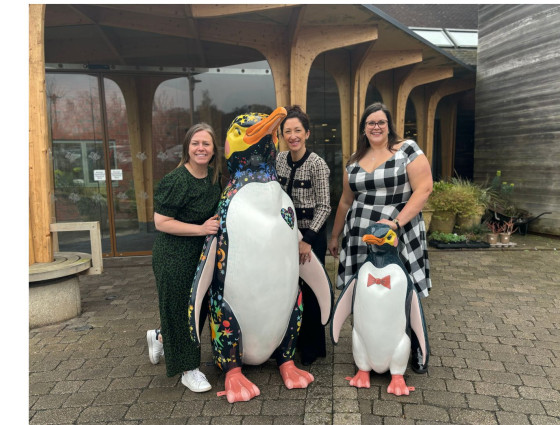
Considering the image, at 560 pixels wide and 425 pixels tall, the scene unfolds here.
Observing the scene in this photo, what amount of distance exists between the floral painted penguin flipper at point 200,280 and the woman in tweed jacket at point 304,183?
0.60m

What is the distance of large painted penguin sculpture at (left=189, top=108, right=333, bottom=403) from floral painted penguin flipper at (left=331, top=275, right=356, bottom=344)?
0.34m

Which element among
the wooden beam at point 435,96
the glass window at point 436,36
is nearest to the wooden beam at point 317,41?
the wooden beam at point 435,96

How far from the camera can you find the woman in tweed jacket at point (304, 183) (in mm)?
2611

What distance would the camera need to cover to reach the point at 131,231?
659 centimetres

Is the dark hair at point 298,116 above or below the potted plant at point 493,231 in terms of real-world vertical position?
above

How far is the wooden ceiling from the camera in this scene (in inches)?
193

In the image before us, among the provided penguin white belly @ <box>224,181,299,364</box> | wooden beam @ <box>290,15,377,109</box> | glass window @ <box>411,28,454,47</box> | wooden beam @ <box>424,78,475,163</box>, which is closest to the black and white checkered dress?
penguin white belly @ <box>224,181,299,364</box>

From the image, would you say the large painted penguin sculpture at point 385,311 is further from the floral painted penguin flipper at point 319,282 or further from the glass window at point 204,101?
the glass window at point 204,101

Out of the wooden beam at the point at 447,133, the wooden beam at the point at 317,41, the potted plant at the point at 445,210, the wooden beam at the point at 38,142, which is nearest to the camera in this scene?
the wooden beam at the point at 38,142

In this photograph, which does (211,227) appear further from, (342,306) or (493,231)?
(493,231)

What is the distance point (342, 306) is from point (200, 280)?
3.20 ft

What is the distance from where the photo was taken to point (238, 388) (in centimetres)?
245

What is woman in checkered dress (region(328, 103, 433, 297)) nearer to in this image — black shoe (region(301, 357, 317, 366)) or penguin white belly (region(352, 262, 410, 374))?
penguin white belly (region(352, 262, 410, 374))

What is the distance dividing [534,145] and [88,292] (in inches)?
329
